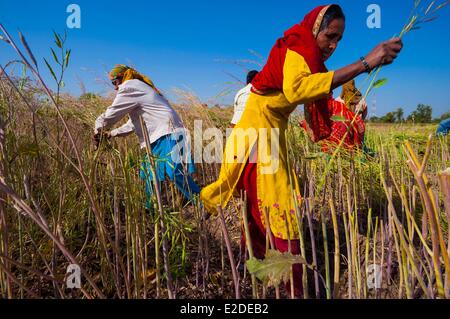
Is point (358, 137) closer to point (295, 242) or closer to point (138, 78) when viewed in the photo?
point (295, 242)

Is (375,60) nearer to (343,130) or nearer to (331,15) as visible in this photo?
(331,15)

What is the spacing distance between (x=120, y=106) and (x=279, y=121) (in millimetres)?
1268

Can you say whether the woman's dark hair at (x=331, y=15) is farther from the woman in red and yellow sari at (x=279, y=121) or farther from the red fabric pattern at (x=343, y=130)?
the red fabric pattern at (x=343, y=130)

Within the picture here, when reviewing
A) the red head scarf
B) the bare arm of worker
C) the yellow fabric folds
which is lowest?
the yellow fabric folds

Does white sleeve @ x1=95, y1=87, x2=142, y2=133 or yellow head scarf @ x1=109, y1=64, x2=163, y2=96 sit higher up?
yellow head scarf @ x1=109, y1=64, x2=163, y2=96

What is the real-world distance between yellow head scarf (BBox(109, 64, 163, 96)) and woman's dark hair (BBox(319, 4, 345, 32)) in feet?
4.87

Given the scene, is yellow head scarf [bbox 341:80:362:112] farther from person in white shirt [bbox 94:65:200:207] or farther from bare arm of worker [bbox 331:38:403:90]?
bare arm of worker [bbox 331:38:403:90]

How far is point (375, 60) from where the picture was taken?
1.02 m

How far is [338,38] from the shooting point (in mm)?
1279

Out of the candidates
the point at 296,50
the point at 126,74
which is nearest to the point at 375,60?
the point at 296,50

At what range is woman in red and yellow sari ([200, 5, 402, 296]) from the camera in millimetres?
1166

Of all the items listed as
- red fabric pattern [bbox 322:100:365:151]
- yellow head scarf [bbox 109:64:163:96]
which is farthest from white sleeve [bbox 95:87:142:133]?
red fabric pattern [bbox 322:100:365:151]

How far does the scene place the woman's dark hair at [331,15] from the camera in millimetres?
1245

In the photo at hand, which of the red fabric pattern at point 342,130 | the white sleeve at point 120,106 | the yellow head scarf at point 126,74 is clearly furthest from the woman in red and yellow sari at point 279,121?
the yellow head scarf at point 126,74
